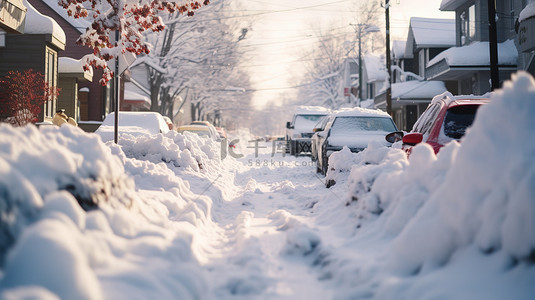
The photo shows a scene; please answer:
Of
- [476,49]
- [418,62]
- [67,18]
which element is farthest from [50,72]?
[418,62]

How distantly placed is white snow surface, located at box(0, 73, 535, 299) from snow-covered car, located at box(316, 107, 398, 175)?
723cm

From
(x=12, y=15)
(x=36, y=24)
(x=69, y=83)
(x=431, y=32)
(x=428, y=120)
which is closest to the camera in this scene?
(x=428, y=120)

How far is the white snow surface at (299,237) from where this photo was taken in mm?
3326

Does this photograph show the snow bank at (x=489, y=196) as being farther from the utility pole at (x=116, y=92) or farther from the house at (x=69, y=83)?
the house at (x=69, y=83)

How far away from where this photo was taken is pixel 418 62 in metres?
41.5

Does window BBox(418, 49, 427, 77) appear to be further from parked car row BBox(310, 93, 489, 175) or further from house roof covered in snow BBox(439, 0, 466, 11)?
parked car row BBox(310, 93, 489, 175)

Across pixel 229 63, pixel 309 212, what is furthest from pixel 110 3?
pixel 229 63

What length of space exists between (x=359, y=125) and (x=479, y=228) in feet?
36.0

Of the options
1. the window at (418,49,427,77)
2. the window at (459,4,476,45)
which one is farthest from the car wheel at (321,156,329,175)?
the window at (418,49,427,77)

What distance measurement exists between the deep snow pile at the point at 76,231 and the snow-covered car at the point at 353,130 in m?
8.37

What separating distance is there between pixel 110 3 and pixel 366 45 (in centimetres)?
6311

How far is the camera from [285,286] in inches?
182

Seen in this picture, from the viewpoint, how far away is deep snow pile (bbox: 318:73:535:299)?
3.43 m

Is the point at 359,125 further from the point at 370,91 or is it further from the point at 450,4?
the point at 370,91
